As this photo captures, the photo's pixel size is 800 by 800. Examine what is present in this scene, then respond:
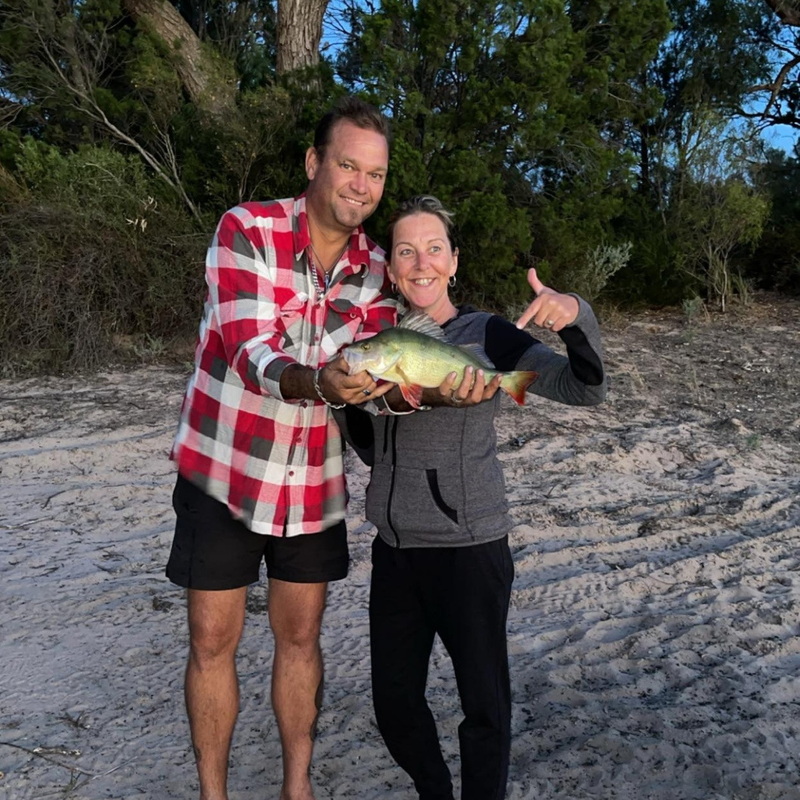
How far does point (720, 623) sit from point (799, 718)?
0.77 metres

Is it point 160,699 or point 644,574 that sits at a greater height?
point 644,574

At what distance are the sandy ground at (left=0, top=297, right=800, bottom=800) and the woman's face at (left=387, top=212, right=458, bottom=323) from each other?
1.80m

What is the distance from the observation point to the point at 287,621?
290cm

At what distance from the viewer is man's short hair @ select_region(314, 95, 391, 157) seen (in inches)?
107

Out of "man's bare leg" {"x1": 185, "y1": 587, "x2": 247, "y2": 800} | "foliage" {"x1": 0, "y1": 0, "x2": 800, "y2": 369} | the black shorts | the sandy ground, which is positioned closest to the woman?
the black shorts

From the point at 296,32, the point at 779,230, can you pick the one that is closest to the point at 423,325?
the point at 296,32

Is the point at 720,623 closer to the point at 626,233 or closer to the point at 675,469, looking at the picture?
the point at 675,469

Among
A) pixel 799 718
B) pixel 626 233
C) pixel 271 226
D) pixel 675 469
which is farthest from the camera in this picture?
pixel 626 233

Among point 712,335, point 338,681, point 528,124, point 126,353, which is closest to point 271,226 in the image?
point 338,681

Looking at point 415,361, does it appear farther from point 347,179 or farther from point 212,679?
point 212,679

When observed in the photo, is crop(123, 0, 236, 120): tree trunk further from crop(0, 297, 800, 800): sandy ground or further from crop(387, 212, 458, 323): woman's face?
crop(387, 212, 458, 323): woman's face

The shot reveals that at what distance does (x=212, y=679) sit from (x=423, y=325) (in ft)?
4.55

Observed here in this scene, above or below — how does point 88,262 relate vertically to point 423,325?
below

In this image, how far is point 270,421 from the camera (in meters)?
2.69
